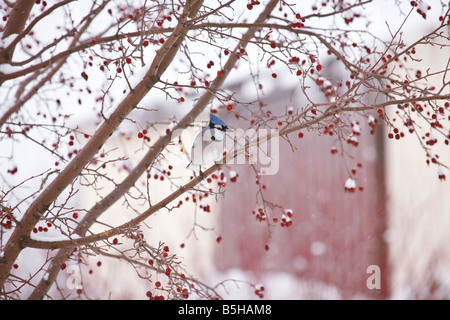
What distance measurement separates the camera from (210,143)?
8.47 ft

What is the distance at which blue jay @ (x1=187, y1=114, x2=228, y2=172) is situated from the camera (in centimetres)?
259

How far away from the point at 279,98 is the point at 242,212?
1.87 m

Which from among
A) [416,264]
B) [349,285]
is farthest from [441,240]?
[349,285]

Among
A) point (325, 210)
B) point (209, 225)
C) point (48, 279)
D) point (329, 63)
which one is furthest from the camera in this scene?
point (209, 225)

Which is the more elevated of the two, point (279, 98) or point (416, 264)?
point (279, 98)

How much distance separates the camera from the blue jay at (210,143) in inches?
102

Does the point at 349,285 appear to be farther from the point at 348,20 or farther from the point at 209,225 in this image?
the point at 348,20

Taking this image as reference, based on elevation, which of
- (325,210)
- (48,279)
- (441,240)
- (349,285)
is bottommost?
A: (48,279)

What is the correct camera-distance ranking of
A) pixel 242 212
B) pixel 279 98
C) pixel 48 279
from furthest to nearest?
1. pixel 242 212
2. pixel 279 98
3. pixel 48 279

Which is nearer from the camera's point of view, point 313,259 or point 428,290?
point 428,290

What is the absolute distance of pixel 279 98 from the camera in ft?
20.3

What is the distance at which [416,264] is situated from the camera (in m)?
4.95

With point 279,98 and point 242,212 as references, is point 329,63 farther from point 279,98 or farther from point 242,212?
point 242,212
